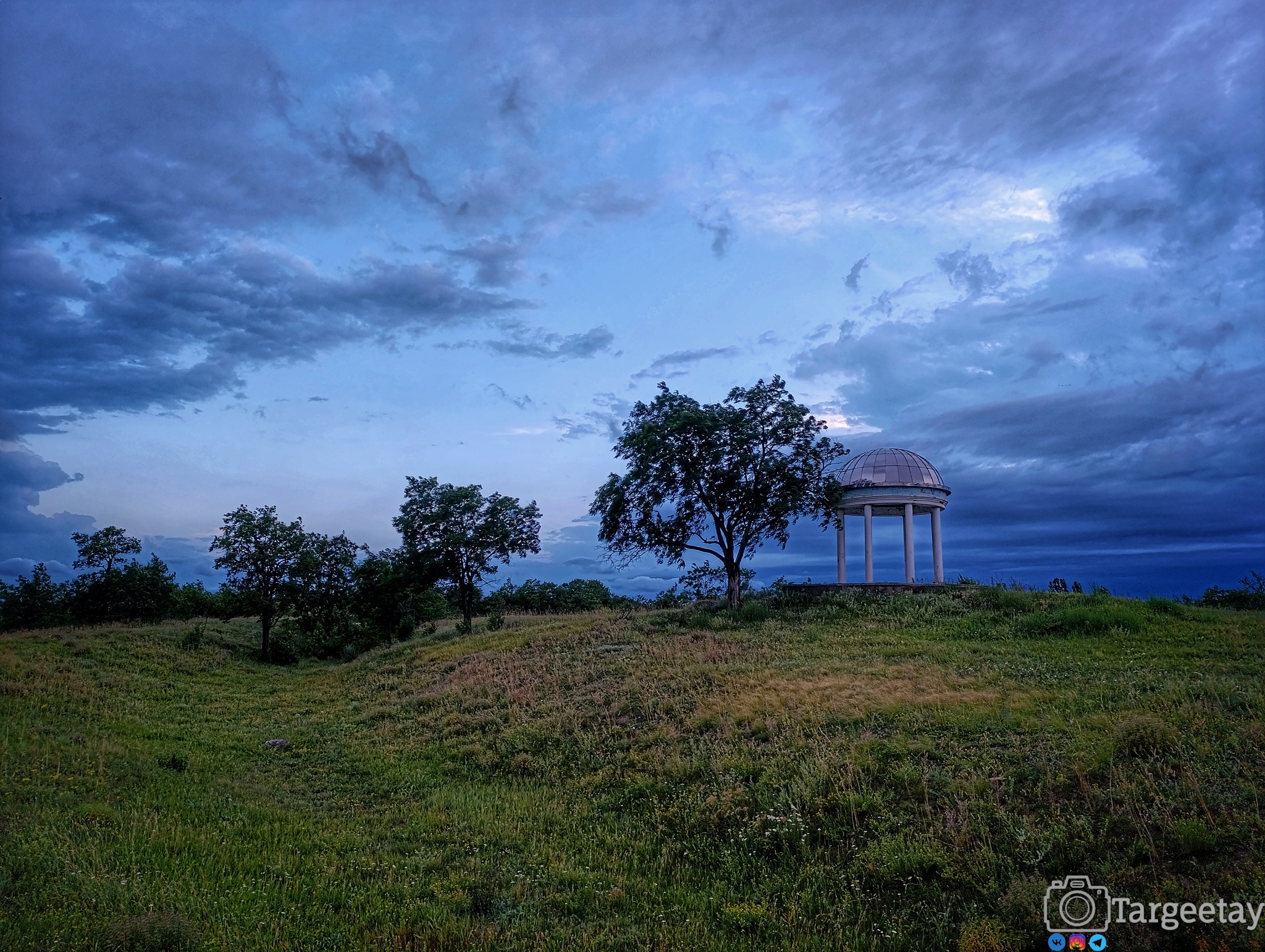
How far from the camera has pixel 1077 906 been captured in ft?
25.6

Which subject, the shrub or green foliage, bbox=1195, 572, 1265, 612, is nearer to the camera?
the shrub

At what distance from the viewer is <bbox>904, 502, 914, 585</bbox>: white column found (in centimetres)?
3712

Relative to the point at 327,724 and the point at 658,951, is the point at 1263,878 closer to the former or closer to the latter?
the point at 658,951

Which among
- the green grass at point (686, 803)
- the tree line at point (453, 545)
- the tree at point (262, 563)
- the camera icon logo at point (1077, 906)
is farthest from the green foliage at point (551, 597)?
the camera icon logo at point (1077, 906)

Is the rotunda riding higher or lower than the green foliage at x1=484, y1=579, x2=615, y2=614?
higher

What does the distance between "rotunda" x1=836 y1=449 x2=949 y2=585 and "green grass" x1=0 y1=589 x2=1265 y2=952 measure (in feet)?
42.7

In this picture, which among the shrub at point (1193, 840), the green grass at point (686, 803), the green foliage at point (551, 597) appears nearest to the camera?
the shrub at point (1193, 840)

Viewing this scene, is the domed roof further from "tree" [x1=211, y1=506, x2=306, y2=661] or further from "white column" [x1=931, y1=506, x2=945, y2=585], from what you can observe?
"tree" [x1=211, y1=506, x2=306, y2=661]

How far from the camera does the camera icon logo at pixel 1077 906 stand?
7574mm

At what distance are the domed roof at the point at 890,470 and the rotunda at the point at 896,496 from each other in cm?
3

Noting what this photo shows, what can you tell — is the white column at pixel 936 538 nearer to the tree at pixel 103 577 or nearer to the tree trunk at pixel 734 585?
the tree trunk at pixel 734 585

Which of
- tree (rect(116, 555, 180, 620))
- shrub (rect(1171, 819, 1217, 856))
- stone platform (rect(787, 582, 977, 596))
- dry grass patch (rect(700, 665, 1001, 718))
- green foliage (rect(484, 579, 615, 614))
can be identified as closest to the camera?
shrub (rect(1171, 819, 1217, 856))

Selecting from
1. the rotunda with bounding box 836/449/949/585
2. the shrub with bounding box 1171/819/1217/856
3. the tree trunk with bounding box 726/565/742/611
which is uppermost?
the rotunda with bounding box 836/449/949/585

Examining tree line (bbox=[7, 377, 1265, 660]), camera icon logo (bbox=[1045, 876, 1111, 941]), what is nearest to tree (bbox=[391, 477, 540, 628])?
tree line (bbox=[7, 377, 1265, 660])
